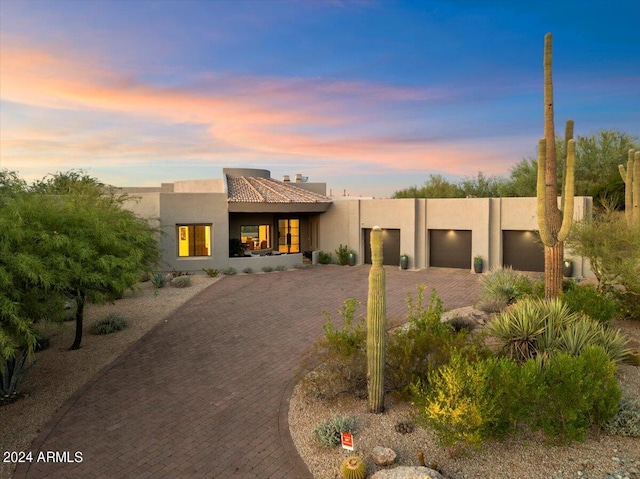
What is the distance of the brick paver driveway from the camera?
6035 millimetres

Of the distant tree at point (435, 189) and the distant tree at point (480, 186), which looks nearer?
the distant tree at point (435, 189)

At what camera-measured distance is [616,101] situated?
58.5 ft

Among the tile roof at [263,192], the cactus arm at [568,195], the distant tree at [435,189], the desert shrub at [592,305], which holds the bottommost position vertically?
the desert shrub at [592,305]

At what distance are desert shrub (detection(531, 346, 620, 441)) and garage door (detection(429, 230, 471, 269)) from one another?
1705 centimetres

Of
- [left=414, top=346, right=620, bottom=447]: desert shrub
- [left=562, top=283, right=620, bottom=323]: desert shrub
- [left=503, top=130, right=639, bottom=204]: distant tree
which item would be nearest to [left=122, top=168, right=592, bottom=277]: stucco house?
[left=562, top=283, right=620, bottom=323]: desert shrub

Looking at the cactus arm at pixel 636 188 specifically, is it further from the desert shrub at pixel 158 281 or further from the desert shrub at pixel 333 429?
the desert shrub at pixel 158 281

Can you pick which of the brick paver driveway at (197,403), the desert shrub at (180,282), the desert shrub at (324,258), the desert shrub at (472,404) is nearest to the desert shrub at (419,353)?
the desert shrub at (472,404)

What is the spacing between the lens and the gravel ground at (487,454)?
5.45m

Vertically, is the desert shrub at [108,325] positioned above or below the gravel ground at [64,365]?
above

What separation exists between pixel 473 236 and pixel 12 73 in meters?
20.8

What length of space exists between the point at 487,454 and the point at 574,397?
1.44m

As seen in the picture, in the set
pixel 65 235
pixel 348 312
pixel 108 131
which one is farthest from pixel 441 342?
pixel 108 131

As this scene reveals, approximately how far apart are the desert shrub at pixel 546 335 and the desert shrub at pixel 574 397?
Answer: 6.00 ft

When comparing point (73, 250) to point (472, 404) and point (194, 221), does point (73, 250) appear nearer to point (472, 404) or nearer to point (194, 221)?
point (472, 404)
